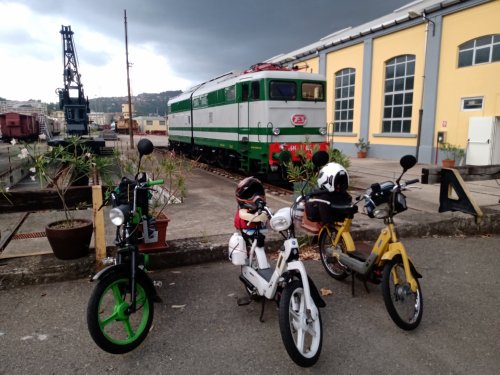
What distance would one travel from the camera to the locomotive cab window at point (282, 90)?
10.8 metres

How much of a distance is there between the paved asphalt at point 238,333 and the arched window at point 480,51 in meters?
13.4

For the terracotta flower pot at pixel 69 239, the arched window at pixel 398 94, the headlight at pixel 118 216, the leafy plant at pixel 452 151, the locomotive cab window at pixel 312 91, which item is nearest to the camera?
the headlight at pixel 118 216

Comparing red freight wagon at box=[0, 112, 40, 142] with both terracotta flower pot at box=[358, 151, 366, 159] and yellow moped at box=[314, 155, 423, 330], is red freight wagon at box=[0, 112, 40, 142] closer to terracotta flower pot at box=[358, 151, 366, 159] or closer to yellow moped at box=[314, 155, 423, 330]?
terracotta flower pot at box=[358, 151, 366, 159]

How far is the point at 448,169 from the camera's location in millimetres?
6344

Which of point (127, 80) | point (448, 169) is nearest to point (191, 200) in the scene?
point (448, 169)

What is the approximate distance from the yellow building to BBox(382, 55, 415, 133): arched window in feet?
0.16

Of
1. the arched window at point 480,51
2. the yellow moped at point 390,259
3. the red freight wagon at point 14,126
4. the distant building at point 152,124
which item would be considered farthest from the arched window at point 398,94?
the distant building at point 152,124

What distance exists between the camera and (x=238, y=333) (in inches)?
125

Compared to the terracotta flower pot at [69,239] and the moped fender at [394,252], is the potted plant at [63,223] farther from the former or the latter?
the moped fender at [394,252]

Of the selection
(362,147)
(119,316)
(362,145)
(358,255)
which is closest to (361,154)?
(362,147)

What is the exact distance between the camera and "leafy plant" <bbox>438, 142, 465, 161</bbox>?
50.7ft

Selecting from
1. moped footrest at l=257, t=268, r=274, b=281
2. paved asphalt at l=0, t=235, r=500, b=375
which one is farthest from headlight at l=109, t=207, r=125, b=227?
moped footrest at l=257, t=268, r=274, b=281

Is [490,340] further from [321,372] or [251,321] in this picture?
[251,321]

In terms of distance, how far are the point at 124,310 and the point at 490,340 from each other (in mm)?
2891
